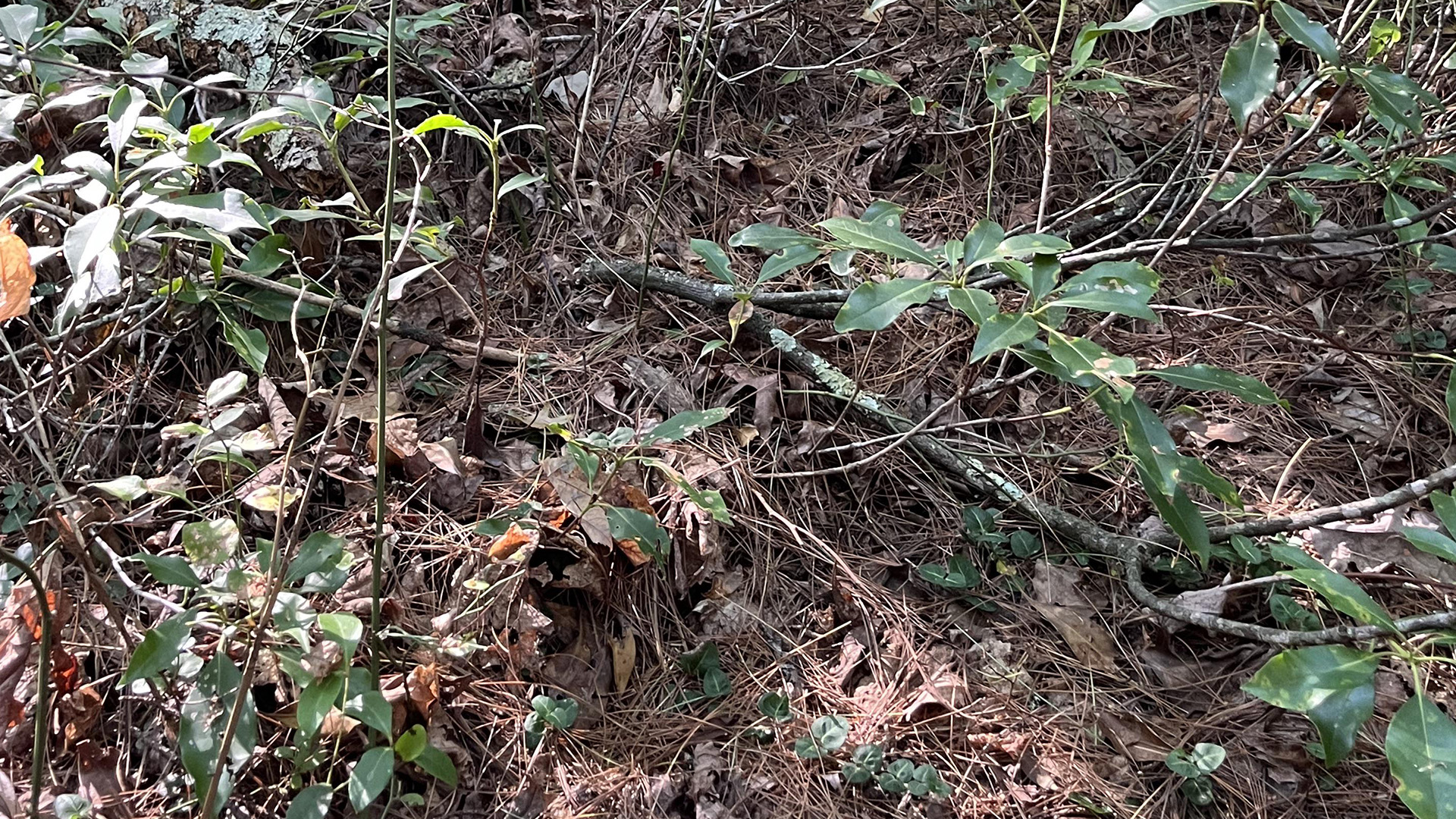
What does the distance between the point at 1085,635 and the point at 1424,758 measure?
64 centimetres

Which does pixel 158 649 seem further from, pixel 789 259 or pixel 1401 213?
pixel 1401 213

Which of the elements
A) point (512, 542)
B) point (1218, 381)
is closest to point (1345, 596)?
point (1218, 381)

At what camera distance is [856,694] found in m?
1.51

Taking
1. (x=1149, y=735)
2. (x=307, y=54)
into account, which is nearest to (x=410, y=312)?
(x=307, y=54)

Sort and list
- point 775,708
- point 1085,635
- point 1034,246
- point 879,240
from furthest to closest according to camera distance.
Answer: point 1085,635 → point 775,708 → point 879,240 → point 1034,246

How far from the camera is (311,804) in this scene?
1.16 meters

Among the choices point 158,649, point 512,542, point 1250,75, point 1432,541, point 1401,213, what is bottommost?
point 512,542

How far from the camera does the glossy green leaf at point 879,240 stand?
1339mm

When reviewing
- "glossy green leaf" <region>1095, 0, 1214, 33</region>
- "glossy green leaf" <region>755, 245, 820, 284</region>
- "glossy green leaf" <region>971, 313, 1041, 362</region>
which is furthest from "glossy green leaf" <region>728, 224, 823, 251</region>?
"glossy green leaf" <region>1095, 0, 1214, 33</region>

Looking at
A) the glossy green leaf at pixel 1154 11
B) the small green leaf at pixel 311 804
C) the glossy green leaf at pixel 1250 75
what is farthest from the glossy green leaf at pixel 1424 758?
the small green leaf at pixel 311 804

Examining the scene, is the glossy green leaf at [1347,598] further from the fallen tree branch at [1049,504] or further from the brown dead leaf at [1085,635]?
the brown dead leaf at [1085,635]

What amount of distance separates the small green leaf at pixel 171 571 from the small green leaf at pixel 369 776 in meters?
0.33

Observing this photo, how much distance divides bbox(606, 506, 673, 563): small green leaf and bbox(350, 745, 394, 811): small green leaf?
0.45 meters

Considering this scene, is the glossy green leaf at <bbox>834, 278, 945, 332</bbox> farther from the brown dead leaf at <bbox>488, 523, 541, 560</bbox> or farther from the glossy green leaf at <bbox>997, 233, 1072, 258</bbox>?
the brown dead leaf at <bbox>488, 523, 541, 560</bbox>
